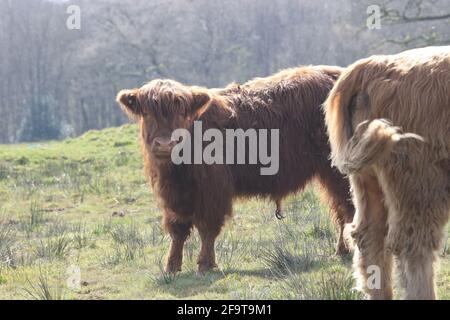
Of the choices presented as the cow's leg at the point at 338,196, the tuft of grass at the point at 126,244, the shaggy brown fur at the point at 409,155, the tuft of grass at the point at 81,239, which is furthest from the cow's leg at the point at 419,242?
the tuft of grass at the point at 81,239

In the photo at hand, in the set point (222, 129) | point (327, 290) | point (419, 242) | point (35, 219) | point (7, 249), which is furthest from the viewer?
point (35, 219)

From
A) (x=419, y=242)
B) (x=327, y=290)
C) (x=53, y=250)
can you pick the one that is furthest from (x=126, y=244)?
(x=419, y=242)

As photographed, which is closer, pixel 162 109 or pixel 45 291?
pixel 45 291

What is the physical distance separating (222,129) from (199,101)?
12.5 inches

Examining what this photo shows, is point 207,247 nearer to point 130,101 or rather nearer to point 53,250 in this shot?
point 130,101

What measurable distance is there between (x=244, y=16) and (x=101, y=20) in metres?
10.4

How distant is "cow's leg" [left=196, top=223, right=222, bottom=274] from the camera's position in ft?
17.1

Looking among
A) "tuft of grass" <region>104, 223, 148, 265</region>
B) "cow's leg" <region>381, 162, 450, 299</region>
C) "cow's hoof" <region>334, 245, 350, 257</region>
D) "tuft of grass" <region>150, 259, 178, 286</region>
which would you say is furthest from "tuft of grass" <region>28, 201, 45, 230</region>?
"cow's leg" <region>381, 162, 450, 299</region>

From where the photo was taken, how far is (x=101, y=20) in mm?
46812

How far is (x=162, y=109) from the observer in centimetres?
521

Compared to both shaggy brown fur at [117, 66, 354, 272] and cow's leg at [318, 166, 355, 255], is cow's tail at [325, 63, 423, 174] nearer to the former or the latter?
shaggy brown fur at [117, 66, 354, 272]

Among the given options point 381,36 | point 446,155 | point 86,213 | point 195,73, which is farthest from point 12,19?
point 446,155

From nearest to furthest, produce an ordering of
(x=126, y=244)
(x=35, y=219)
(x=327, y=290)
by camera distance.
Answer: (x=327, y=290) < (x=126, y=244) < (x=35, y=219)
